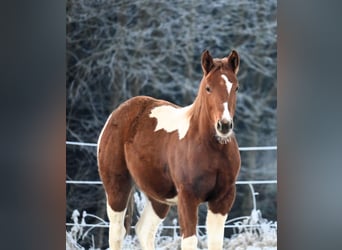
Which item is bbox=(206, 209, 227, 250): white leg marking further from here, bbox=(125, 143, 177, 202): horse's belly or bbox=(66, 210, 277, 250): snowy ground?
bbox=(125, 143, 177, 202): horse's belly

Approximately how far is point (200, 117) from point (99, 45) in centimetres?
58

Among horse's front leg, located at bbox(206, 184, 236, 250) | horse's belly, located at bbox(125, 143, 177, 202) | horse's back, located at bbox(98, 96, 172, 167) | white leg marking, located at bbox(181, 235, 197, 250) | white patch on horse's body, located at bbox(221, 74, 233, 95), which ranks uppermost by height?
white patch on horse's body, located at bbox(221, 74, 233, 95)

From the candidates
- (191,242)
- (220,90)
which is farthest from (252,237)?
(220,90)

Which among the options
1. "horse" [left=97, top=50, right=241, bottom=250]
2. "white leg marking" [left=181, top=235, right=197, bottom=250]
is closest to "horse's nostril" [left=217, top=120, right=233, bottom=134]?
"horse" [left=97, top=50, right=241, bottom=250]

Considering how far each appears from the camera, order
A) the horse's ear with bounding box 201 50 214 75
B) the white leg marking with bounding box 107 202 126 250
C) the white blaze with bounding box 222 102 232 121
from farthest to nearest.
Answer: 1. the white leg marking with bounding box 107 202 126 250
2. the horse's ear with bounding box 201 50 214 75
3. the white blaze with bounding box 222 102 232 121

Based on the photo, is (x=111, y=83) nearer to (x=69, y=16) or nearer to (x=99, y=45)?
(x=99, y=45)

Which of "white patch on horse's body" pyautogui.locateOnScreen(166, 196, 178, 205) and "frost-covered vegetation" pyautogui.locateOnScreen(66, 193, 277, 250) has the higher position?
"white patch on horse's body" pyautogui.locateOnScreen(166, 196, 178, 205)

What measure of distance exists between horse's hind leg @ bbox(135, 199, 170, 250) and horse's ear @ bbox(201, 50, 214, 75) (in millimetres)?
617

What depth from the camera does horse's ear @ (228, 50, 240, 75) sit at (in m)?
2.56

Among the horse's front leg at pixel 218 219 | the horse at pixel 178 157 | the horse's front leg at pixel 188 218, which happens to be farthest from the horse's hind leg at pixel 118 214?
the horse's front leg at pixel 218 219

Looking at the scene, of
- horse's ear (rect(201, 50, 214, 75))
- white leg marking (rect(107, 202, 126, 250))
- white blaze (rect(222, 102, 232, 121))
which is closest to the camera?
white blaze (rect(222, 102, 232, 121))
